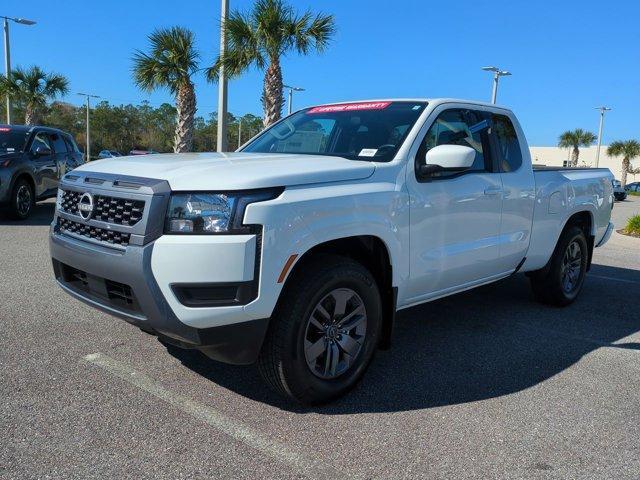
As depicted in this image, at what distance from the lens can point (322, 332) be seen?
3408mm

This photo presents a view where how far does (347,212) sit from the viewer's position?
3355 mm

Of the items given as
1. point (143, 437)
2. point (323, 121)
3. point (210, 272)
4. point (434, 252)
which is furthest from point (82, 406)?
point (323, 121)

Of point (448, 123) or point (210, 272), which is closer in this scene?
point (210, 272)

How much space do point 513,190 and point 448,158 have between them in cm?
138

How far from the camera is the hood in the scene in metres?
2.98

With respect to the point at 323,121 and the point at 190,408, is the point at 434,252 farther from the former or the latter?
the point at 190,408

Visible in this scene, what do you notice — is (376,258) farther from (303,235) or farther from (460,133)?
(460,133)

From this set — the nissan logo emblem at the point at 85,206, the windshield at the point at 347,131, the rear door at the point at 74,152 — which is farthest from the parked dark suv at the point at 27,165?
the nissan logo emblem at the point at 85,206

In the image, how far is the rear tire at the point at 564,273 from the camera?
19.0ft

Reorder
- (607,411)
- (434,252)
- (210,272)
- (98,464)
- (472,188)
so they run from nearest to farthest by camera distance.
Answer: (98,464) < (210,272) < (607,411) < (434,252) < (472,188)

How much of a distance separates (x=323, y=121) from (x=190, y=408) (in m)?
2.52

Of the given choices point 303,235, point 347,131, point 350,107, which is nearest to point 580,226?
point 350,107

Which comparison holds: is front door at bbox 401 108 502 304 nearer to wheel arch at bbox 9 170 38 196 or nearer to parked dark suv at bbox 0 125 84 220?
parked dark suv at bbox 0 125 84 220

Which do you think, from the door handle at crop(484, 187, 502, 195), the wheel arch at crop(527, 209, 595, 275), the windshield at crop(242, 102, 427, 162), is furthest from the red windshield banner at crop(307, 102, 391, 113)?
the wheel arch at crop(527, 209, 595, 275)
